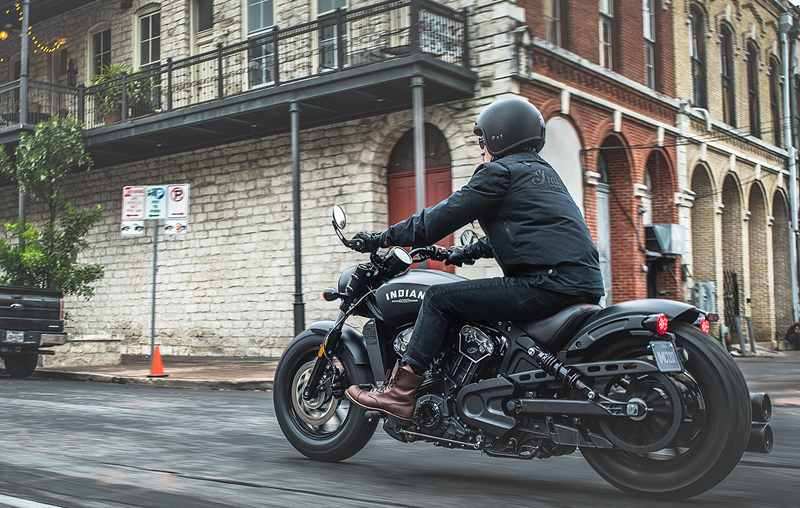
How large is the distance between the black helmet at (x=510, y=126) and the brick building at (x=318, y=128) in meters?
8.31

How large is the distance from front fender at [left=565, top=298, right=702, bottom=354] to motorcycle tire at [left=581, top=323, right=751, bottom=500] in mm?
64

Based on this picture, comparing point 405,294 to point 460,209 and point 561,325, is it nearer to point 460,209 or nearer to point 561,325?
point 460,209

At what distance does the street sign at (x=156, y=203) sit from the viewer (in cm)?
1177

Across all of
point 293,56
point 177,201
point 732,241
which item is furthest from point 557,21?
point 732,241

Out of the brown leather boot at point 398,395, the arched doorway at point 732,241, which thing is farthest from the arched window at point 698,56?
the brown leather boot at point 398,395

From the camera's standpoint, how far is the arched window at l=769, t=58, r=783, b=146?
25.0 metres

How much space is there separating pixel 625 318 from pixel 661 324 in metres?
0.18

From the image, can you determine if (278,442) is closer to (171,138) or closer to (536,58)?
(536,58)

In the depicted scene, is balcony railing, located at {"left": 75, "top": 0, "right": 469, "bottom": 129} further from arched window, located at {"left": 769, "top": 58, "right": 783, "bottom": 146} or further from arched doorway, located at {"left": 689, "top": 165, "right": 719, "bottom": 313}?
arched window, located at {"left": 769, "top": 58, "right": 783, "bottom": 146}

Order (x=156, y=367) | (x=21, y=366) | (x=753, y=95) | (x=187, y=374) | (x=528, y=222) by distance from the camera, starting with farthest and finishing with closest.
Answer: (x=753, y=95), (x=21, y=366), (x=187, y=374), (x=156, y=367), (x=528, y=222)

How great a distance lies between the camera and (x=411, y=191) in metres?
14.5

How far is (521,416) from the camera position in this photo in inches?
143

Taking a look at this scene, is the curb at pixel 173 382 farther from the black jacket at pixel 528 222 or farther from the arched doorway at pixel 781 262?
the arched doorway at pixel 781 262

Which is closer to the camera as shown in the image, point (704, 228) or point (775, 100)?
point (704, 228)
